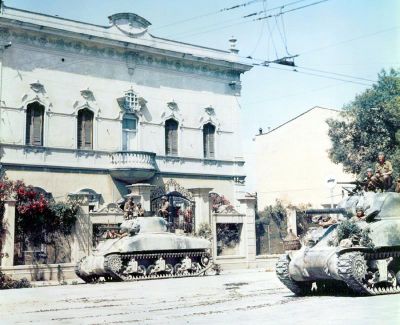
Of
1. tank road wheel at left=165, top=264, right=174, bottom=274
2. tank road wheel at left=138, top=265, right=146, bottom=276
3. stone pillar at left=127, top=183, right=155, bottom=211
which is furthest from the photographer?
stone pillar at left=127, top=183, right=155, bottom=211

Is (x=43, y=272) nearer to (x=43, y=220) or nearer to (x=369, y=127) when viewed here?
(x=43, y=220)

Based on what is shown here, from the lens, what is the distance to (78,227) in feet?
71.0

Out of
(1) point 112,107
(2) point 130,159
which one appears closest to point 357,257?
(2) point 130,159

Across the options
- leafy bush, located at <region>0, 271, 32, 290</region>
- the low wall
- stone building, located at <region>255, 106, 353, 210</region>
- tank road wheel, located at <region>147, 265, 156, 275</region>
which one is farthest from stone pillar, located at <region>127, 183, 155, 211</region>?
stone building, located at <region>255, 106, 353, 210</region>

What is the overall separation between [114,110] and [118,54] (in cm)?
294

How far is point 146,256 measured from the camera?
20.9 m

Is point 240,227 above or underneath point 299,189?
underneath

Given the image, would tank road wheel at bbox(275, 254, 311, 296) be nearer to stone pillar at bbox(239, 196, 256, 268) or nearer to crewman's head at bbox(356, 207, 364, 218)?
crewman's head at bbox(356, 207, 364, 218)

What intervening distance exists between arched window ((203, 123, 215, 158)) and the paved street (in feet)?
62.8

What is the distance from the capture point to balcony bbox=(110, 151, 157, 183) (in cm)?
3036

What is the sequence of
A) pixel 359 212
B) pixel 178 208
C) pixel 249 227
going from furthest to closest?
1. pixel 178 208
2. pixel 249 227
3. pixel 359 212

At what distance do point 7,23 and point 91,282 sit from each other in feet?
43.8

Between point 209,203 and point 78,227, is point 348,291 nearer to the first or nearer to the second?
point 78,227

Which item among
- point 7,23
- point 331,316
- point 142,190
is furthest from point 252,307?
point 7,23
